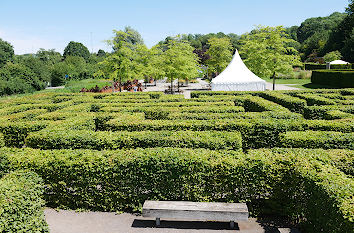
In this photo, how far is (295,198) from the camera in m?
6.30

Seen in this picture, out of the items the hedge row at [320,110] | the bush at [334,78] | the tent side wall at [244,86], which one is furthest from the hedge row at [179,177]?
the bush at [334,78]

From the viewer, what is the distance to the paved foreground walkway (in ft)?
20.3

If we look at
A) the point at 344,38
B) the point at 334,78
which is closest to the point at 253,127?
the point at 334,78

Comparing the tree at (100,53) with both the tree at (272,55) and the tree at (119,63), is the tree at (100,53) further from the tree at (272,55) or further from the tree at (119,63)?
the tree at (272,55)

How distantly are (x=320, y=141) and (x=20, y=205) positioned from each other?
8411 mm

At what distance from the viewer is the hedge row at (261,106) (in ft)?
42.3

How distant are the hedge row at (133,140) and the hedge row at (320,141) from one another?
163cm

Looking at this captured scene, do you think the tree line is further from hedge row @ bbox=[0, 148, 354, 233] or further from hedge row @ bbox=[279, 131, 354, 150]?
hedge row @ bbox=[0, 148, 354, 233]

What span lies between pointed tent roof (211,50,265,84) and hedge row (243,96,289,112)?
30.1ft

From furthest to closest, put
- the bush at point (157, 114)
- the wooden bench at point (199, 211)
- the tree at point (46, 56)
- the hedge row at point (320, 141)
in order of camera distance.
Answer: the tree at point (46, 56) < the bush at point (157, 114) < the hedge row at point (320, 141) < the wooden bench at point (199, 211)

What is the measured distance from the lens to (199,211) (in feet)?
20.1

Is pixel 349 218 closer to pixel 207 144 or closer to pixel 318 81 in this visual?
pixel 207 144

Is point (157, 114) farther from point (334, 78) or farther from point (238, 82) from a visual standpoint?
point (334, 78)

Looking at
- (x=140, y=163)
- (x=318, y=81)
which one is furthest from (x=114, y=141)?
(x=318, y=81)
